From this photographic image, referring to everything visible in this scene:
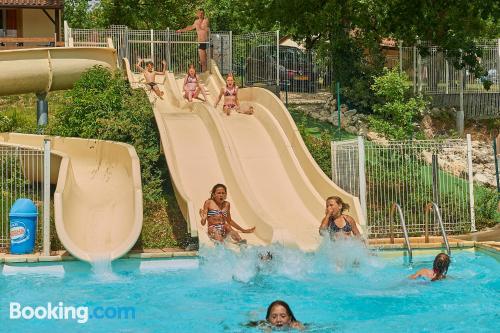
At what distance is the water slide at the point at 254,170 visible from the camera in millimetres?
17641

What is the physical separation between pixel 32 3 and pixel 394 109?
20.9m

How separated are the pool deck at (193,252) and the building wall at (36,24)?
87.1 ft

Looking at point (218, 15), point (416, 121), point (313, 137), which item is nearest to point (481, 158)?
point (416, 121)

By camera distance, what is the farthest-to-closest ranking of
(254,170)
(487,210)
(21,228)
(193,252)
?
(254,170) < (487,210) < (193,252) < (21,228)

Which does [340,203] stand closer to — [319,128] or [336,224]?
[336,224]

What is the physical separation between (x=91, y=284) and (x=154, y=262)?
156 centimetres

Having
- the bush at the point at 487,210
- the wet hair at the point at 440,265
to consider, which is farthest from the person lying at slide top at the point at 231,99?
the wet hair at the point at 440,265

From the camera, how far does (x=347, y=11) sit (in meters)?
28.0

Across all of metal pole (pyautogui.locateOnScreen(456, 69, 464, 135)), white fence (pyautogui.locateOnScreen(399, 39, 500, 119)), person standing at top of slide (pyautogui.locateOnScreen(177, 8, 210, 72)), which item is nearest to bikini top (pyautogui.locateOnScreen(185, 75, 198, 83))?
person standing at top of slide (pyautogui.locateOnScreen(177, 8, 210, 72))

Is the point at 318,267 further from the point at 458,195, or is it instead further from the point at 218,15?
the point at 218,15

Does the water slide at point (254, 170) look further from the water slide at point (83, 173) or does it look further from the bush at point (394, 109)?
the bush at point (394, 109)

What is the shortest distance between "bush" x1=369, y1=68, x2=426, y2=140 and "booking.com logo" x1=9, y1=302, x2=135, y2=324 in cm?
1108

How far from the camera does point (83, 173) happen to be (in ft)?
64.0

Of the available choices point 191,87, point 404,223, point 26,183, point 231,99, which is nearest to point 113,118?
point 26,183
